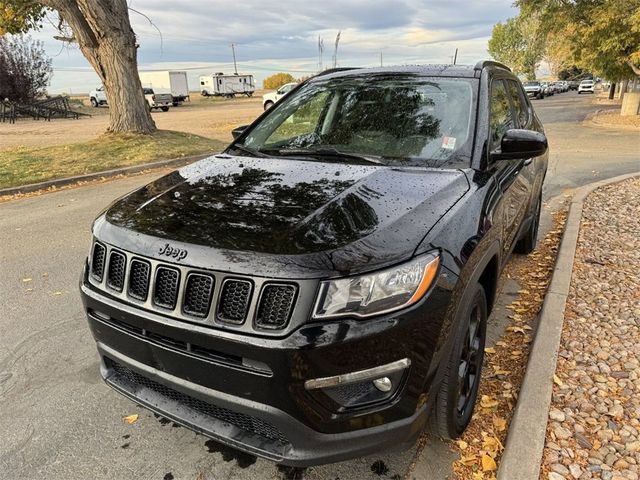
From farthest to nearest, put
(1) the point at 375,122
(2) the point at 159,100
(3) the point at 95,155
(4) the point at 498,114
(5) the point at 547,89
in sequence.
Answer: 1. (5) the point at 547,89
2. (2) the point at 159,100
3. (3) the point at 95,155
4. (4) the point at 498,114
5. (1) the point at 375,122

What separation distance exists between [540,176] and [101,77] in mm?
11724

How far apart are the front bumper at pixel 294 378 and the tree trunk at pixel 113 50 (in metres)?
12.0

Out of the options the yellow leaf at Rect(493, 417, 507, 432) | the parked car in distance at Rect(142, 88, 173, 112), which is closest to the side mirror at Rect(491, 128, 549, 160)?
the yellow leaf at Rect(493, 417, 507, 432)

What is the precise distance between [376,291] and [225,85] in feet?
202

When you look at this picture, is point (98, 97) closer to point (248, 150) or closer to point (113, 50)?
point (113, 50)

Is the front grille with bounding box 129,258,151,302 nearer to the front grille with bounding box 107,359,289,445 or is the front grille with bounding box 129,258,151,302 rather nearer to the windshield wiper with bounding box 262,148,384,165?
the front grille with bounding box 107,359,289,445

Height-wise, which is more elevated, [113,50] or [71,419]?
[113,50]

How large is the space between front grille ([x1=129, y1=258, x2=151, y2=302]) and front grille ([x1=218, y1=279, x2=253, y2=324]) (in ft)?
1.27

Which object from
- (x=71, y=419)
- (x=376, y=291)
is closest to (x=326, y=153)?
(x=376, y=291)

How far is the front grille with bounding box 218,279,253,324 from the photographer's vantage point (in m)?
1.75

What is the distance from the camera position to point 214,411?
1970 mm

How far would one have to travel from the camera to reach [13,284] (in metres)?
4.51

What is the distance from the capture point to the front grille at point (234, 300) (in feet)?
5.75

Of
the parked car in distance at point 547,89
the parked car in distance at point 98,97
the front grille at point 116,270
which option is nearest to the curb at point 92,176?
the front grille at point 116,270
